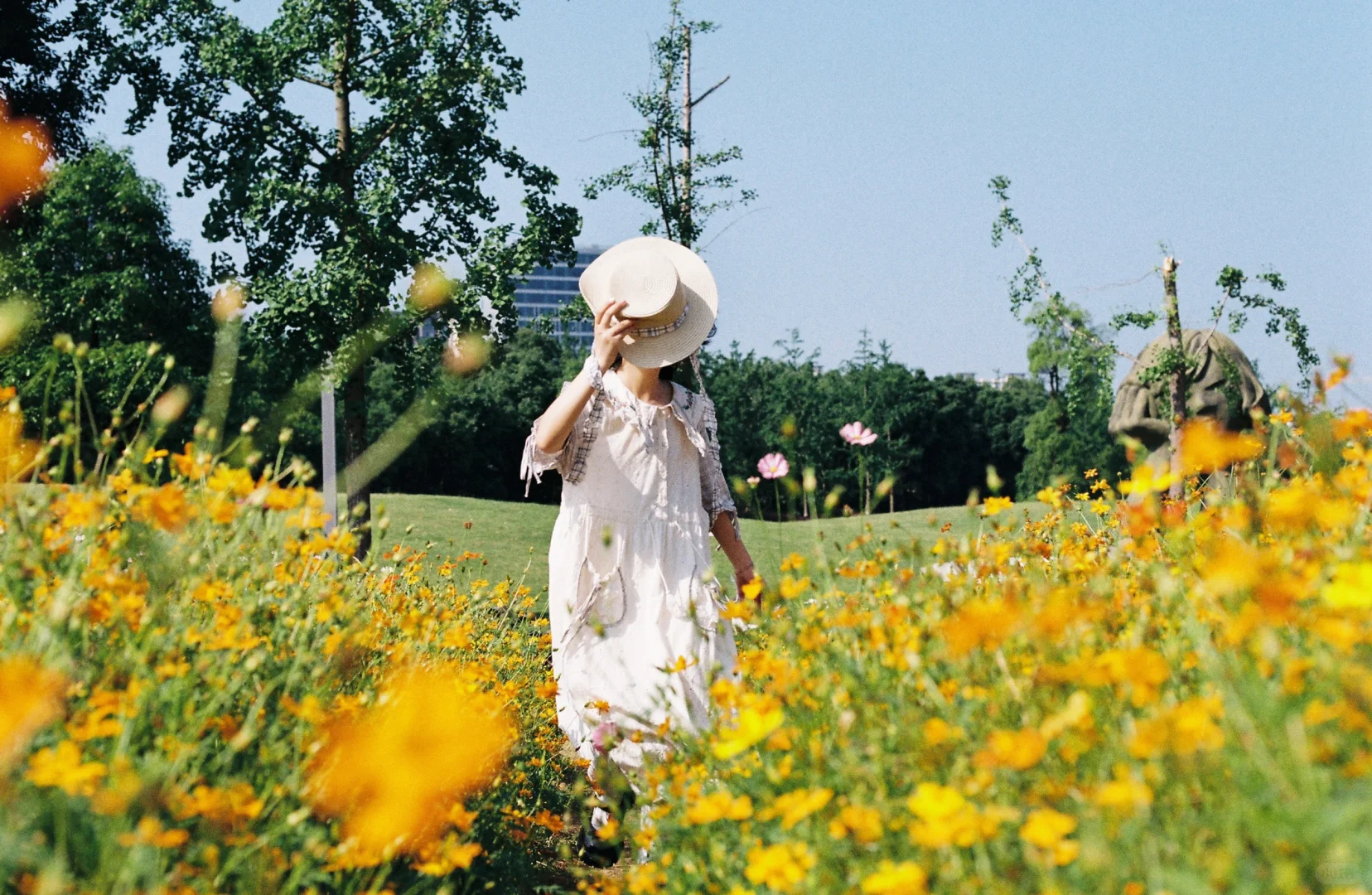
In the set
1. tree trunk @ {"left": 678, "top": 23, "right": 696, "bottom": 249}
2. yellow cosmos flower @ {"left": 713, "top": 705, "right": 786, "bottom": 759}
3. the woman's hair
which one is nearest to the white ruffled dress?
the woman's hair

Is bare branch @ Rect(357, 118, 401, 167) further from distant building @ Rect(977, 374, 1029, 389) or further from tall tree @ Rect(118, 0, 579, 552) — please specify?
distant building @ Rect(977, 374, 1029, 389)

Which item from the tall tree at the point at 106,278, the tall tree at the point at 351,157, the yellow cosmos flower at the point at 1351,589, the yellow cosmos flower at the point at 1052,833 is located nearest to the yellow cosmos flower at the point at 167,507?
the yellow cosmos flower at the point at 1052,833

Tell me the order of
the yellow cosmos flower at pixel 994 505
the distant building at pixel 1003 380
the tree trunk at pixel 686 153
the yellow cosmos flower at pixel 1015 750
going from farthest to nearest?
1. the distant building at pixel 1003 380
2. the tree trunk at pixel 686 153
3. the yellow cosmos flower at pixel 994 505
4. the yellow cosmos flower at pixel 1015 750

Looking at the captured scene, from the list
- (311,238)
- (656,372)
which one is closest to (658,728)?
(656,372)

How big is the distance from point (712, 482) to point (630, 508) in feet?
1.06

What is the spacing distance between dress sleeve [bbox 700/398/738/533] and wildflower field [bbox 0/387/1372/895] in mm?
1150

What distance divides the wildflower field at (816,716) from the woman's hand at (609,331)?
1129 mm

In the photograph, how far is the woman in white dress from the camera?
11.9 feet

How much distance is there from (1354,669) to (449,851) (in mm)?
1338

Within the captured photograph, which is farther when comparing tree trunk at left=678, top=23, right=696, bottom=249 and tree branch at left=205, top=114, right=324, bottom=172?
tree trunk at left=678, top=23, right=696, bottom=249

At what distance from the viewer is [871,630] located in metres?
1.88

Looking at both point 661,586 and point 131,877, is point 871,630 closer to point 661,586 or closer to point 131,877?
point 131,877

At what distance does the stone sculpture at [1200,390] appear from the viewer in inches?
341

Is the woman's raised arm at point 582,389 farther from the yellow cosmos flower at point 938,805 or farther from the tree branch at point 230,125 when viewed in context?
the tree branch at point 230,125
